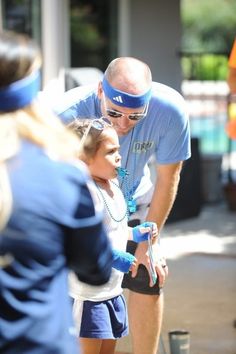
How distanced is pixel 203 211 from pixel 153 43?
1802 millimetres

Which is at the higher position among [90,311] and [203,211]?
[90,311]

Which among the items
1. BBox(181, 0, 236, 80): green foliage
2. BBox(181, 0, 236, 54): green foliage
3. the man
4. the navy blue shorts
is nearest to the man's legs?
the man

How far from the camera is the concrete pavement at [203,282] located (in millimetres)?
5281

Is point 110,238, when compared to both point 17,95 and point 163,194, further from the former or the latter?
point 17,95

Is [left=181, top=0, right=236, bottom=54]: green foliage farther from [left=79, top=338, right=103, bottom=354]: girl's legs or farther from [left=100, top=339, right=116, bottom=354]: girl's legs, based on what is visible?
[left=79, top=338, right=103, bottom=354]: girl's legs

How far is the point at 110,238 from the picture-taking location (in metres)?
3.51

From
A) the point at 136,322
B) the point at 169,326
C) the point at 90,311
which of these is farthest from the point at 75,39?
the point at 90,311

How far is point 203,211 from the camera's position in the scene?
9.05 meters

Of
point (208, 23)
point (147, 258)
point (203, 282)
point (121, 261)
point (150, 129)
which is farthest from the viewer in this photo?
point (208, 23)

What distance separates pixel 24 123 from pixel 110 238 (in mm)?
1449

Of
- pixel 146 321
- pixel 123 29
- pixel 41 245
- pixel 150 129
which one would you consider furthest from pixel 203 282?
pixel 41 245

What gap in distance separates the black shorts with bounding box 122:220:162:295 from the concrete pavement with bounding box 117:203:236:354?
500 millimetres

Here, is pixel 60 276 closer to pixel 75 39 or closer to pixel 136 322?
pixel 136 322

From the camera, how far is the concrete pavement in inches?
208
